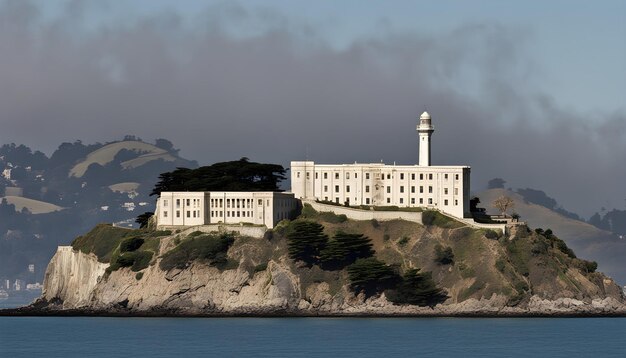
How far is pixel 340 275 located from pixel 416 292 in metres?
7.73

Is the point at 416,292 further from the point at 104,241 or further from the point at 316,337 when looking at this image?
the point at 104,241

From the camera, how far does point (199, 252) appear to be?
491 feet

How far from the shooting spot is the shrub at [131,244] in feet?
509

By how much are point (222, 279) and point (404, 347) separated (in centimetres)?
3278

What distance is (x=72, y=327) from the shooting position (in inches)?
5640

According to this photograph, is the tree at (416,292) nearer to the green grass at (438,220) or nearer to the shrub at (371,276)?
the shrub at (371,276)

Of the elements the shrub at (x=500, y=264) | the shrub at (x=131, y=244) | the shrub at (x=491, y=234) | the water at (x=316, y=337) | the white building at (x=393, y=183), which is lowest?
the water at (x=316, y=337)

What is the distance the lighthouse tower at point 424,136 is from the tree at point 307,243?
15987 millimetres

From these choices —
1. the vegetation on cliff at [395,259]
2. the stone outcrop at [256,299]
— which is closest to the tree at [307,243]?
the vegetation on cliff at [395,259]

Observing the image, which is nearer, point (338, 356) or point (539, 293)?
point (338, 356)

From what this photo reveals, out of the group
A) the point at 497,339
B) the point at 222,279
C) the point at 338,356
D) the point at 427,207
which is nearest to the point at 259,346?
the point at 338,356

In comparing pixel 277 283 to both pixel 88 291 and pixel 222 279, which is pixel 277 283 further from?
pixel 88 291

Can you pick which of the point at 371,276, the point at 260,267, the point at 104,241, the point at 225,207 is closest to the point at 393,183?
the point at 371,276

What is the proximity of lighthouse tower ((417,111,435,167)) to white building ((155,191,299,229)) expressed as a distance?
1368cm
